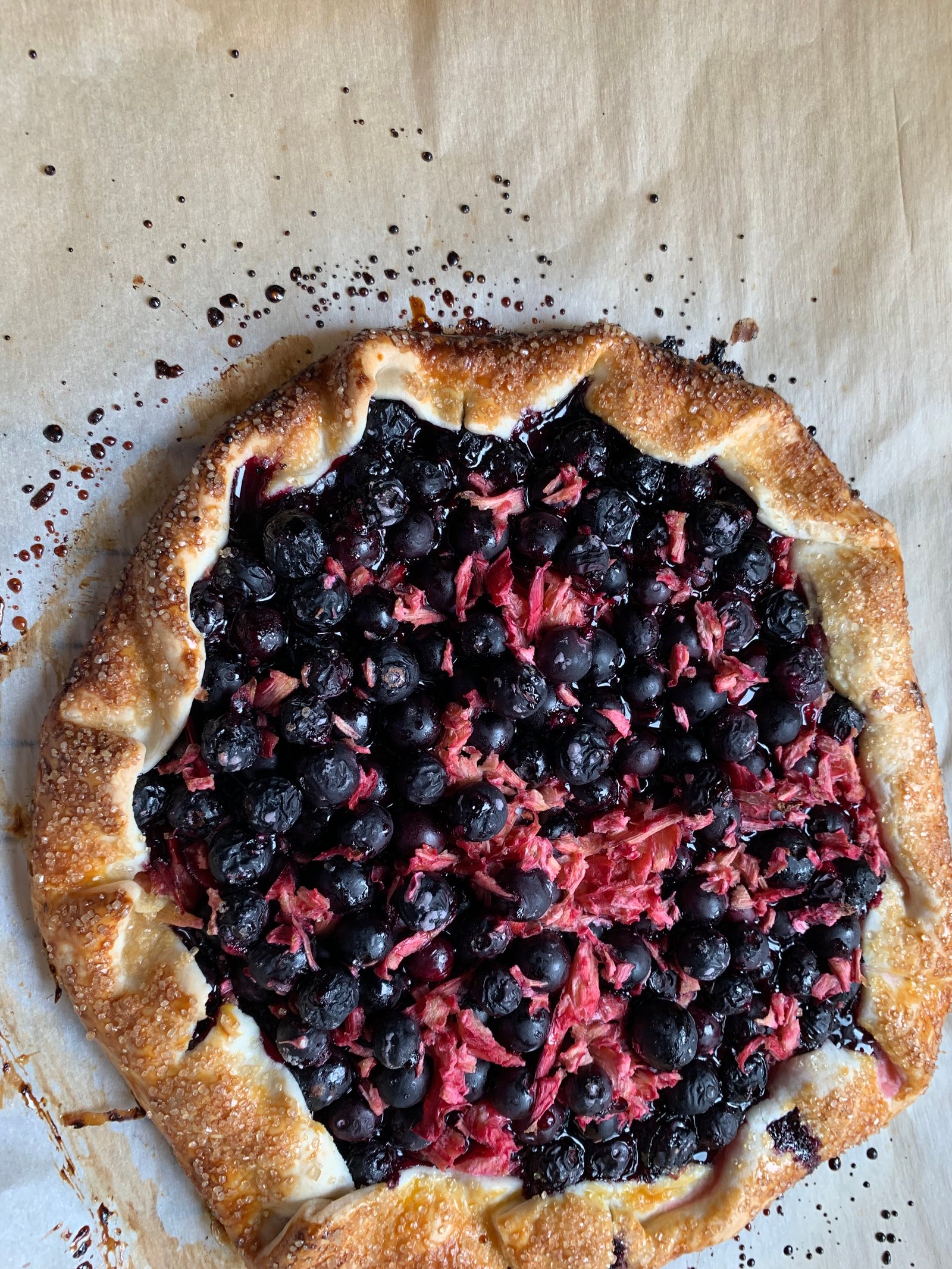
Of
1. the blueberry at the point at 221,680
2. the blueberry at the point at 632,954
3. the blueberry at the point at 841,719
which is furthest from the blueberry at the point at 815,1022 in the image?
the blueberry at the point at 221,680

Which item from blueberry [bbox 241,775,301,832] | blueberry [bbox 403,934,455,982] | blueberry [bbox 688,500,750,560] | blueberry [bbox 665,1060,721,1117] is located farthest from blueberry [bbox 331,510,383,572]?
blueberry [bbox 665,1060,721,1117]

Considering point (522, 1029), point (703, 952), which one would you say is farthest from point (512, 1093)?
point (703, 952)

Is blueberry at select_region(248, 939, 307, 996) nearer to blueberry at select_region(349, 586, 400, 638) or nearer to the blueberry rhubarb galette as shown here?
the blueberry rhubarb galette

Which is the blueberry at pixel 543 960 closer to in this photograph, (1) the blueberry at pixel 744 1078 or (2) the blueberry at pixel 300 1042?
(2) the blueberry at pixel 300 1042

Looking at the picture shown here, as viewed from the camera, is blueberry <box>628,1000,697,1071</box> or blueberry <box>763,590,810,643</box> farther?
blueberry <box>763,590,810,643</box>

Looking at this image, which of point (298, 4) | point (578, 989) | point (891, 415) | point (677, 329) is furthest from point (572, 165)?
point (578, 989)

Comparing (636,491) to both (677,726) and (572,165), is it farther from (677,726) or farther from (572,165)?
(572,165)
